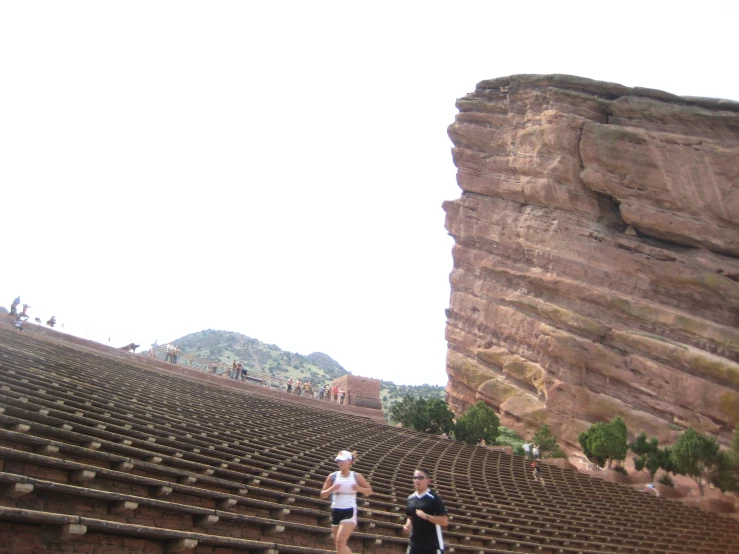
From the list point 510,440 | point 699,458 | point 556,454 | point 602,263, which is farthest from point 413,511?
point 602,263

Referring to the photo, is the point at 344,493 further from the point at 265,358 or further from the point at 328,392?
the point at 265,358

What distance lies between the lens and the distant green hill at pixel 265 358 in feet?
308

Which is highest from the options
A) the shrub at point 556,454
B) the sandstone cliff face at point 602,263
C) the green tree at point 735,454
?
the sandstone cliff face at point 602,263

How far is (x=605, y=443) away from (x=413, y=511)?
85.0 ft

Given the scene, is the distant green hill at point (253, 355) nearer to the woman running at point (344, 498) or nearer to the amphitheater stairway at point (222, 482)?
the amphitheater stairway at point (222, 482)

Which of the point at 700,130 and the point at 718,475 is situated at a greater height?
the point at 700,130

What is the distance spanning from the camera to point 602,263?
40688 mm

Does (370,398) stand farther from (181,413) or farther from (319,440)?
(181,413)

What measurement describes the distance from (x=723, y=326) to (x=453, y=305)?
17.7 metres

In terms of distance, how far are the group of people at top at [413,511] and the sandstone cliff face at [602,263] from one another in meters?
32.6

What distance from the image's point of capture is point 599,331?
3947 cm

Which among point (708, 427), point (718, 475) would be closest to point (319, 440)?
point (718, 475)

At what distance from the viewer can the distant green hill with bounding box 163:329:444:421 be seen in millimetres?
94025

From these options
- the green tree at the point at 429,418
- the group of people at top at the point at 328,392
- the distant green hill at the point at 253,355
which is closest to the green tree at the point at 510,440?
the green tree at the point at 429,418
